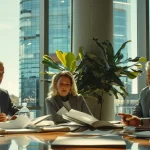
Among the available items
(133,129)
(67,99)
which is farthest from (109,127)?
(67,99)

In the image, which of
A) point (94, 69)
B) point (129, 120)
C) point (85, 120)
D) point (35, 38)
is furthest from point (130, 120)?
point (35, 38)

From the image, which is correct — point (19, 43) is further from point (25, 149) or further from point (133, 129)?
point (25, 149)

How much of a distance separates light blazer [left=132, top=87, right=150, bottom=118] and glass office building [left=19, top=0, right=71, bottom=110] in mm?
3207

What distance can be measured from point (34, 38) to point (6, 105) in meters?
2.92

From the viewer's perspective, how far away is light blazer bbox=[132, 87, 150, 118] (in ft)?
11.2

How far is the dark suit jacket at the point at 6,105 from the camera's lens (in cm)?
389

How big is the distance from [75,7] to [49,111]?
308cm

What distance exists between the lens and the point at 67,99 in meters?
3.72

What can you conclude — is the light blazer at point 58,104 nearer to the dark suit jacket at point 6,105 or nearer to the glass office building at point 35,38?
the dark suit jacket at point 6,105

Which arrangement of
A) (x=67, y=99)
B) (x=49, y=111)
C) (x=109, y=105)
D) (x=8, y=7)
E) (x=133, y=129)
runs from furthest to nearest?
(x=8, y=7) → (x=109, y=105) → (x=67, y=99) → (x=49, y=111) → (x=133, y=129)

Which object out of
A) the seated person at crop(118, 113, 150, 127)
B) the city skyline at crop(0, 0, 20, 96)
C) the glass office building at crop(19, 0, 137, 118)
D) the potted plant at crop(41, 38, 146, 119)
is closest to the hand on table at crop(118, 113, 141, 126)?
the seated person at crop(118, 113, 150, 127)

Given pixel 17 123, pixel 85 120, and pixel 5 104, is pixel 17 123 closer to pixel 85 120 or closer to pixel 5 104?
pixel 85 120

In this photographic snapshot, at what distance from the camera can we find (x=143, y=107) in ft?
11.4

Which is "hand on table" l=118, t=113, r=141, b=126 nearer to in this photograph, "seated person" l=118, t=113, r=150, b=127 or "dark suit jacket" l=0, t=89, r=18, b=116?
"seated person" l=118, t=113, r=150, b=127
